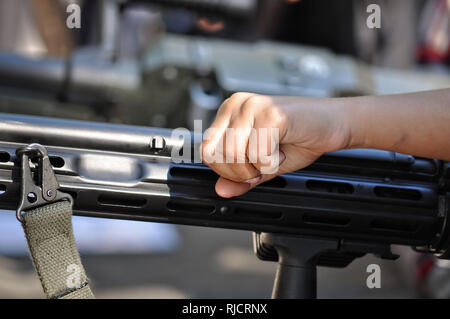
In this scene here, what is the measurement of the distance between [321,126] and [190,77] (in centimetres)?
137

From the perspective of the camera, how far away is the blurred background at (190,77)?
6.79 feet

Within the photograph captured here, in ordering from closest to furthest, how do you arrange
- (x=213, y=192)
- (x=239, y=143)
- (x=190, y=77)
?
(x=239, y=143) < (x=213, y=192) < (x=190, y=77)

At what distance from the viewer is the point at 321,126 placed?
0.76 metres

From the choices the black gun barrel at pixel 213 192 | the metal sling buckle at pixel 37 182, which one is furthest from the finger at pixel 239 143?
the metal sling buckle at pixel 37 182

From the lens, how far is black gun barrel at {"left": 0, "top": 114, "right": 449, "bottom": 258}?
838 millimetres

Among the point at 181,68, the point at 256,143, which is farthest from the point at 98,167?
the point at 181,68

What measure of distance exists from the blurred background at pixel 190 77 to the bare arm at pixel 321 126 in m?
0.99

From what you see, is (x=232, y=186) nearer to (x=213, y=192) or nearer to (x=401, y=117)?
(x=213, y=192)

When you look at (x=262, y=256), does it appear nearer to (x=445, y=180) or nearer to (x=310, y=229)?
(x=310, y=229)

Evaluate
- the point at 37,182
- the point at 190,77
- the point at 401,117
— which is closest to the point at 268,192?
the point at 401,117

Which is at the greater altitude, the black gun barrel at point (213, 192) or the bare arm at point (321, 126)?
the bare arm at point (321, 126)

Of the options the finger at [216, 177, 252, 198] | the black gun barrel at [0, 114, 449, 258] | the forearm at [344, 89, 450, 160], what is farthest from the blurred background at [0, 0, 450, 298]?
the forearm at [344, 89, 450, 160]

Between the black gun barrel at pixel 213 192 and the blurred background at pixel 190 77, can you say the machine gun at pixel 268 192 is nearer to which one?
the black gun barrel at pixel 213 192

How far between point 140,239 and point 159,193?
7.74 ft
